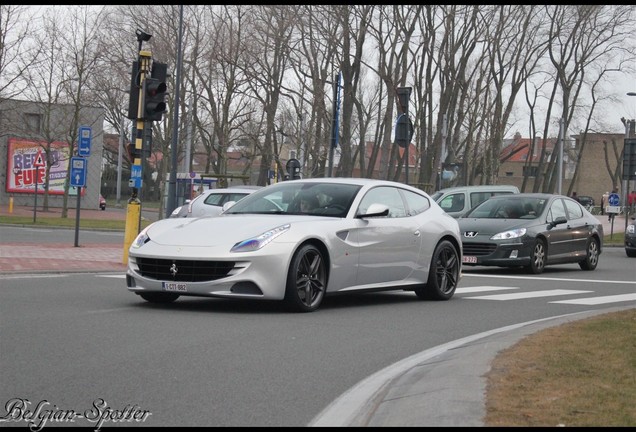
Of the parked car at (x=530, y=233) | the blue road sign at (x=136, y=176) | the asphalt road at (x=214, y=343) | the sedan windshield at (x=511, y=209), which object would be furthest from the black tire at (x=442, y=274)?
the blue road sign at (x=136, y=176)

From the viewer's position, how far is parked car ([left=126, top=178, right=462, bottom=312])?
11148mm

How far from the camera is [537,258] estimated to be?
20422mm

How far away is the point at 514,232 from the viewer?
66.0 feet

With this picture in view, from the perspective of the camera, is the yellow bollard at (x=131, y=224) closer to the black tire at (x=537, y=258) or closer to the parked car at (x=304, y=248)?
the parked car at (x=304, y=248)

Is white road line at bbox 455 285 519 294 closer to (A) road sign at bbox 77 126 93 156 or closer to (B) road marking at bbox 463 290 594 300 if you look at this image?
(B) road marking at bbox 463 290 594 300

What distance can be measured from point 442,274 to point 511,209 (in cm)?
768

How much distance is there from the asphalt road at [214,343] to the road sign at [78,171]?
746cm

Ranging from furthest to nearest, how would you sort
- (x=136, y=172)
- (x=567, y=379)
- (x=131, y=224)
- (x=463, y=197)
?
(x=463, y=197) → (x=136, y=172) → (x=131, y=224) → (x=567, y=379)

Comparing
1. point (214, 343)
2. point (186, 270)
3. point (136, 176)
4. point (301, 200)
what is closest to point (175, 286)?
point (186, 270)

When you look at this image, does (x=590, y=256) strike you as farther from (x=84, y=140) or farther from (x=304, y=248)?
(x=304, y=248)

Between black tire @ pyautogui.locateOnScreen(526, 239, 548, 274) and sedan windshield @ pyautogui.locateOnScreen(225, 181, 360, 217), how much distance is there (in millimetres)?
8075

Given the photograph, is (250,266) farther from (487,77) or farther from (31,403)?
(487,77)

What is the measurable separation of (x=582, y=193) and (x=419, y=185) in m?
89.7

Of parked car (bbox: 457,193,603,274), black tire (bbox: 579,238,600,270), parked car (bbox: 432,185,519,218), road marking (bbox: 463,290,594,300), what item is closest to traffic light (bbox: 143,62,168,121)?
parked car (bbox: 457,193,603,274)
